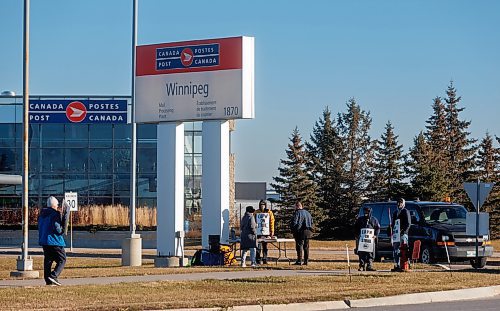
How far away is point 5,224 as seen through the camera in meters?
54.7

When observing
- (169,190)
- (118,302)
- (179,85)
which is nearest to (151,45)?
(179,85)

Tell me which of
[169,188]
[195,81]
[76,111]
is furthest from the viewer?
[76,111]

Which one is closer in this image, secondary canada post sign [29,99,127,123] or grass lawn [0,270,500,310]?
grass lawn [0,270,500,310]

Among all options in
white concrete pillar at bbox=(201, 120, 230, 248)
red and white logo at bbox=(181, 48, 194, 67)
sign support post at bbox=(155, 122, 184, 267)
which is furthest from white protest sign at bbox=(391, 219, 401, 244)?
red and white logo at bbox=(181, 48, 194, 67)

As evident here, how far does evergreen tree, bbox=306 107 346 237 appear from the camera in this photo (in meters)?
67.7

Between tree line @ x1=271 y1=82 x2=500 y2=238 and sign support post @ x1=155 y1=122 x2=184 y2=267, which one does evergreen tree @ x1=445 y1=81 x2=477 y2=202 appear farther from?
sign support post @ x1=155 y1=122 x2=184 y2=267

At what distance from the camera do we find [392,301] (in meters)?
16.6

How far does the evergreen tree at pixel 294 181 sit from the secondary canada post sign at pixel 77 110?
1546cm

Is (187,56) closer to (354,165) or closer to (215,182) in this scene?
(215,182)

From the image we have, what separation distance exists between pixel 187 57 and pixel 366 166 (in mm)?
43730

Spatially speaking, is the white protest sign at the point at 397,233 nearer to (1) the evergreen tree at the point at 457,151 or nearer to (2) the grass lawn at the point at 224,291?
(2) the grass lawn at the point at 224,291

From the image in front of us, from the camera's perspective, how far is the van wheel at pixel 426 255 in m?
27.3

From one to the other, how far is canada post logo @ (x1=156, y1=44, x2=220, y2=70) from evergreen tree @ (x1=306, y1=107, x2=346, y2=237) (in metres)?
36.9

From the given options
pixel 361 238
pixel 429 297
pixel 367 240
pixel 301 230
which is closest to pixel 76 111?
pixel 301 230
